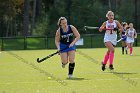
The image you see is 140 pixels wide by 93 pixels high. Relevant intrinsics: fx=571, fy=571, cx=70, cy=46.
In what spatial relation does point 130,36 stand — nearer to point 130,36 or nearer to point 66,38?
point 130,36

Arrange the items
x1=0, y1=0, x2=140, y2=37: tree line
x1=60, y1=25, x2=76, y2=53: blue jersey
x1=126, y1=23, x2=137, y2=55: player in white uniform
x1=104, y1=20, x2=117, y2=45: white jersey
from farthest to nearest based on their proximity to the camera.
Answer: x1=0, y1=0, x2=140, y2=37: tree line → x1=126, y1=23, x2=137, y2=55: player in white uniform → x1=104, y1=20, x2=117, y2=45: white jersey → x1=60, y1=25, x2=76, y2=53: blue jersey

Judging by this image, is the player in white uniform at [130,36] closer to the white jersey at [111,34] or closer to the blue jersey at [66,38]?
the white jersey at [111,34]

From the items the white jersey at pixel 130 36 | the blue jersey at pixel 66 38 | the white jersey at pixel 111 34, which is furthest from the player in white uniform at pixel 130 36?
the blue jersey at pixel 66 38

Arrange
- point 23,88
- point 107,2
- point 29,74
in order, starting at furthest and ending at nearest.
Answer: point 107,2
point 29,74
point 23,88

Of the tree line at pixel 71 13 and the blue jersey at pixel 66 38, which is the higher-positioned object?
the tree line at pixel 71 13

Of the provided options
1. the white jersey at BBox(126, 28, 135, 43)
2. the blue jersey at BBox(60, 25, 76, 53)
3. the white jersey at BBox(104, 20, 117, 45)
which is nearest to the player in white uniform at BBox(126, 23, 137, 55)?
the white jersey at BBox(126, 28, 135, 43)

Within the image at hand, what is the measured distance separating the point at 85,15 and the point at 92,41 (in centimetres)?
1624

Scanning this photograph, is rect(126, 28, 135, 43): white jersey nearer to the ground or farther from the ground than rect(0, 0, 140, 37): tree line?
nearer to the ground

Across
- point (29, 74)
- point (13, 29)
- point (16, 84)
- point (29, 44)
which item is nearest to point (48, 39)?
point (29, 44)

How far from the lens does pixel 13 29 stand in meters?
83.6

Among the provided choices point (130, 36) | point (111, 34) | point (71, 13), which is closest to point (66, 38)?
point (111, 34)

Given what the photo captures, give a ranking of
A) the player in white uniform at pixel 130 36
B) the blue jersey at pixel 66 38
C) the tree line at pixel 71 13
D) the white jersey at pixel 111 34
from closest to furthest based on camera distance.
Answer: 1. the blue jersey at pixel 66 38
2. the white jersey at pixel 111 34
3. the player in white uniform at pixel 130 36
4. the tree line at pixel 71 13

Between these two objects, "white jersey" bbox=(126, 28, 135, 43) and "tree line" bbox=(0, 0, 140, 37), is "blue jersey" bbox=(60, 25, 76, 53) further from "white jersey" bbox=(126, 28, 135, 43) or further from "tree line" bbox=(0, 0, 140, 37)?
"tree line" bbox=(0, 0, 140, 37)

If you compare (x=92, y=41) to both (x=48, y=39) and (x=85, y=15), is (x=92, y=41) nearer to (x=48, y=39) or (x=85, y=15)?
(x=48, y=39)
